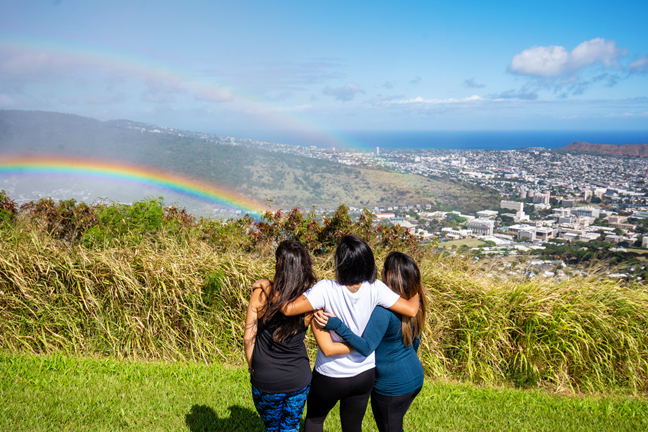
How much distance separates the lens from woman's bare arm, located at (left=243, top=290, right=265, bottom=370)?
251cm

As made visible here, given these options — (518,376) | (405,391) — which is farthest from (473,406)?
(405,391)

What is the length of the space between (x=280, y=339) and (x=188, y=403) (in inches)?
79.7

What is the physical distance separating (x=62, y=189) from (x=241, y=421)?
58.7 ft

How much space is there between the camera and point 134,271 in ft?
16.3

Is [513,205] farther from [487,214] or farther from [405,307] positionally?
[405,307]

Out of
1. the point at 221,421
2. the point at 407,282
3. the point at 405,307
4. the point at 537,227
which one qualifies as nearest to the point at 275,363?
the point at 405,307

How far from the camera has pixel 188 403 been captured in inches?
151

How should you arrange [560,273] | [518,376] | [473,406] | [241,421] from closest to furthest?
[241,421], [473,406], [518,376], [560,273]

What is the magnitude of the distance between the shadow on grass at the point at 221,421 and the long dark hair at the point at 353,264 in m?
2.03

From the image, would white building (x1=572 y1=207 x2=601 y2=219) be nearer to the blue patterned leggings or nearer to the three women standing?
the three women standing

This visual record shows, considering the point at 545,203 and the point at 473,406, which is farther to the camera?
the point at 545,203

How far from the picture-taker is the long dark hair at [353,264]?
2.40 metres

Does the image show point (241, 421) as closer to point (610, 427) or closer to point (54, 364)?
point (54, 364)

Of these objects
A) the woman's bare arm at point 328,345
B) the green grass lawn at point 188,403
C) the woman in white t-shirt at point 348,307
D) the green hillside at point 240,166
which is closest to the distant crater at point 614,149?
the green hillside at point 240,166
